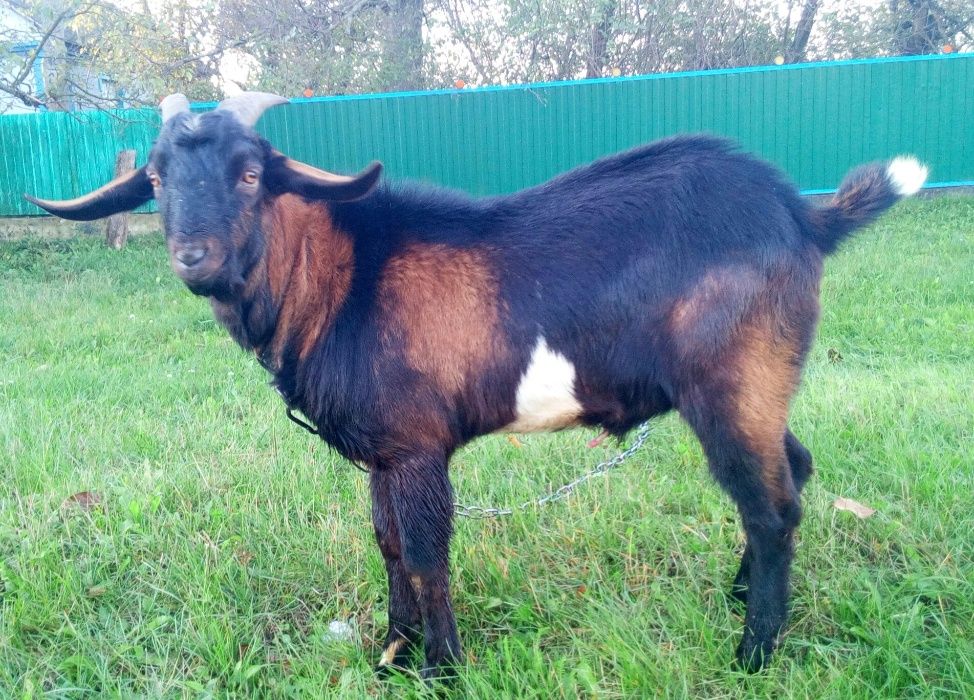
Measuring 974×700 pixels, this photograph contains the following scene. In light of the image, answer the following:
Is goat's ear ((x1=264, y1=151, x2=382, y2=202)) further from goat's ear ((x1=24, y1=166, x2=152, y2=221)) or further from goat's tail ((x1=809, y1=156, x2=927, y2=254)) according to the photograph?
goat's tail ((x1=809, y1=156, x2=927, y2=254))

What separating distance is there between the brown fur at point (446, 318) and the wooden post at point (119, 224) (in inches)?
398

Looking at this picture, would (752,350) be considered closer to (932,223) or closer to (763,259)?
(763,259)

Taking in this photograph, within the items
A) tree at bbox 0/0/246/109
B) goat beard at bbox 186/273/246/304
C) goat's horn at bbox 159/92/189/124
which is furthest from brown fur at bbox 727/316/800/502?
tree at bbox 0/0/246/109

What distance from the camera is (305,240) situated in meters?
2.63

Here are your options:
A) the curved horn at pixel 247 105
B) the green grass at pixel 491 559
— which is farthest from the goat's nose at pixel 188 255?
the green grass at pixel 491 559

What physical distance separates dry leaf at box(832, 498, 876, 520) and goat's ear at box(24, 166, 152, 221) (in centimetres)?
283

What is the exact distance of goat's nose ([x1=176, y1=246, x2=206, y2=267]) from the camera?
7.27 ft

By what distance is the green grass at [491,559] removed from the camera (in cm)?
239

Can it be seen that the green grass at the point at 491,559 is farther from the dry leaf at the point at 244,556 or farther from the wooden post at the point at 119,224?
the wooden post at the point at 119,224

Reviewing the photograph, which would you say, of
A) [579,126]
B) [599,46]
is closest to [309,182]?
[579,126]

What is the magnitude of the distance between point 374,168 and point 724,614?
6.19 feet

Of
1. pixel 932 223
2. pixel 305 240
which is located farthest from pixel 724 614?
pixel 932 223

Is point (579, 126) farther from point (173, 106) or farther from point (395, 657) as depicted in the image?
point (395, 657)

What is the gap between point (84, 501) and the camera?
10.8 feet
